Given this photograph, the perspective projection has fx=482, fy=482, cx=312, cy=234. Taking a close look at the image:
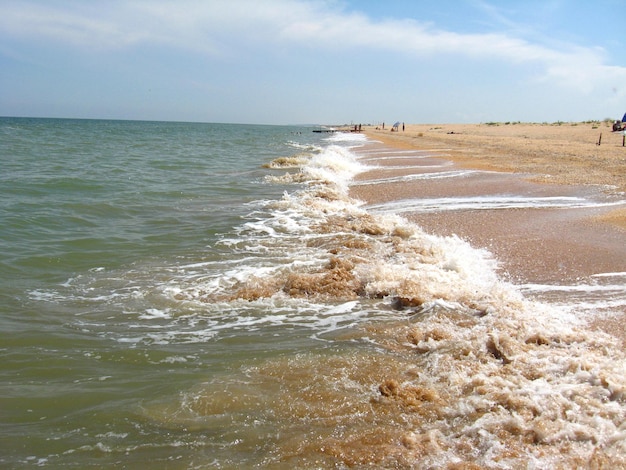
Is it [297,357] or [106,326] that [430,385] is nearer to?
[297,357]

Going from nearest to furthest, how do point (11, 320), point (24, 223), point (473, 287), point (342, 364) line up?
point (342, 364), point (11, 320), point (473, 287), point (24, 223)

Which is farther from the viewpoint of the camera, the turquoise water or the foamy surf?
the turquoise water

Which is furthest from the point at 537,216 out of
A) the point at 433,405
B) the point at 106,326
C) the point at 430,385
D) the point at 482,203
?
the point at 106,326

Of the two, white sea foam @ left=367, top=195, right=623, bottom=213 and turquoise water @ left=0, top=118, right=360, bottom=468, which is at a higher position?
white sea foam @ left=367, top=195, right=623, bottom=213

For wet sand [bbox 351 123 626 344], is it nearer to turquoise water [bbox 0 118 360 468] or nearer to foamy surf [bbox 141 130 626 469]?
foamy surf [bbox 141 130 626 469]

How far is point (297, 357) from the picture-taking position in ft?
15.8

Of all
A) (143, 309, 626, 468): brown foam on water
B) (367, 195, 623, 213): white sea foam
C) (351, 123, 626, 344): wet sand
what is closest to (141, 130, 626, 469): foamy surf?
(143, 309, 626, 468): brown foam on water

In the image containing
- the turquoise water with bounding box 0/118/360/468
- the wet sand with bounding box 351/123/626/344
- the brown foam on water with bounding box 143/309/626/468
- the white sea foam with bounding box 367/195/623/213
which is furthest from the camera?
the white sea foam with bounding box 367/195/623/213

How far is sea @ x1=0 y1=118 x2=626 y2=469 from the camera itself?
340 cm

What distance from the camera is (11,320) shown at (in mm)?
5812

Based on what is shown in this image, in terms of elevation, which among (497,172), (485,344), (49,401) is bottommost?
(49,401)

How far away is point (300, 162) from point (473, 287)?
20912 millimetres

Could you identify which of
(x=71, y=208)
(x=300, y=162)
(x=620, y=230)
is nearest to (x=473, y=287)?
(x=620, y=230)

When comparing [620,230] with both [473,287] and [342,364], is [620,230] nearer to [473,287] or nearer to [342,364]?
[473,287]
